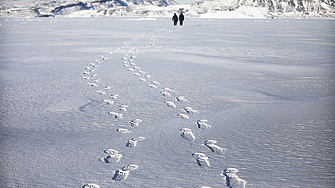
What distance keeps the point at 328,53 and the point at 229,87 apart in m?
5.08

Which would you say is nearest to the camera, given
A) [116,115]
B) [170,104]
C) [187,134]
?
[187,134]

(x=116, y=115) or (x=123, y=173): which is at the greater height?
(x=123, y=173)

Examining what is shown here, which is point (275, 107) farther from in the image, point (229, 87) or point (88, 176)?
point (88, 176)

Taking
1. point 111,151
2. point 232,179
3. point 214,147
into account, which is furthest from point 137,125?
point 232,179

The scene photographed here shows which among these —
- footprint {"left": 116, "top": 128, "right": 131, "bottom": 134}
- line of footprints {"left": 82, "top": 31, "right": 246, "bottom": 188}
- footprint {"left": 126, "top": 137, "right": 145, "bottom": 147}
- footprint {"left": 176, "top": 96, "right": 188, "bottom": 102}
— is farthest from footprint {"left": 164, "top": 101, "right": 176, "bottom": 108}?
footprint {"left": 126, "top": 137, "right": 145, "bottom": 147}

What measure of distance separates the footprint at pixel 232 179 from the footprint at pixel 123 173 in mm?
599

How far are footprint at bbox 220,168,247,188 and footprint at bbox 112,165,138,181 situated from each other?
0.60m

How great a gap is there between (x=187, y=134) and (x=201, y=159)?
538mm

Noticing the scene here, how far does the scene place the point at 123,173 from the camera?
6.42ft

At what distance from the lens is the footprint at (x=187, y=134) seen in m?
2.61

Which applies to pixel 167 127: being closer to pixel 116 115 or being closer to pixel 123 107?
pixel 116 115

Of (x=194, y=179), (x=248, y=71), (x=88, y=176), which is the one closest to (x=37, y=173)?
(x=88, y=176)

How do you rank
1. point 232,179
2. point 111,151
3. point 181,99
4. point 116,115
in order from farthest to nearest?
point 181,99, point 116,115, point 111,151, point 232,179

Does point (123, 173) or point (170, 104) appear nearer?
point (123, 173)
